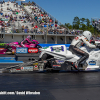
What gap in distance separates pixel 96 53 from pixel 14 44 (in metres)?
12.7

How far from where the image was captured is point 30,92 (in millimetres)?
5102

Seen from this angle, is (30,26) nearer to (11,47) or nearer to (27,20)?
(27,20)

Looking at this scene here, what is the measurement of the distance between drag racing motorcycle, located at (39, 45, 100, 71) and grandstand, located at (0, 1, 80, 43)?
70.8 ft

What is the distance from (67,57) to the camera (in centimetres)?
842

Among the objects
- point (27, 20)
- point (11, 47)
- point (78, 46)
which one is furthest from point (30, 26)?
point (78, 46)

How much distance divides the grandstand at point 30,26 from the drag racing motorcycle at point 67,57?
21594 millimetres

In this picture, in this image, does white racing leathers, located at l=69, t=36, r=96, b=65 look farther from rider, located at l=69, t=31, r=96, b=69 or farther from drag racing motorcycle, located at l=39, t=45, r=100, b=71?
drag racing motorcycle, located at l=39, t=45, r=100, b=71

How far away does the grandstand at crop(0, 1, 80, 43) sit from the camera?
104 ft

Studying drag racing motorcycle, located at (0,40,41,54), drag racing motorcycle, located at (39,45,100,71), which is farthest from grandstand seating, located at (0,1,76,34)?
drag racing motorcycle, located at (39,45,100,71)

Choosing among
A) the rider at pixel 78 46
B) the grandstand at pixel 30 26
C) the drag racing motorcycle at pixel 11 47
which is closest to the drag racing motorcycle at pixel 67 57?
the rider at pixel 78 46

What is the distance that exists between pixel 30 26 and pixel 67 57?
26.6m

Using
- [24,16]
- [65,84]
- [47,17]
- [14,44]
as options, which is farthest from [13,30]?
[65,84]

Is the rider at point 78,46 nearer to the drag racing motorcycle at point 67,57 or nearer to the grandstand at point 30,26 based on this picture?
the drag racing motorcycle at point 67,57

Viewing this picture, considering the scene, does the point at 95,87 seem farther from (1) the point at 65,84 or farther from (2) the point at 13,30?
(2) the point at 13,30
